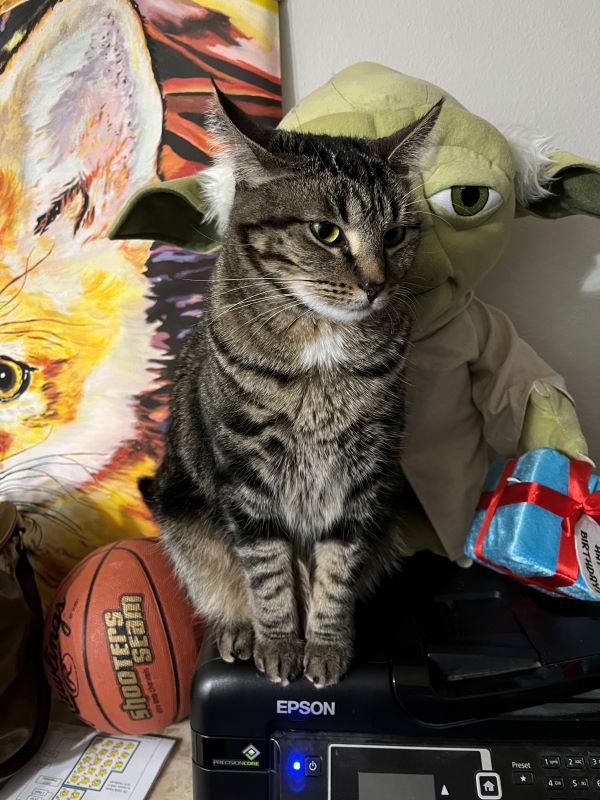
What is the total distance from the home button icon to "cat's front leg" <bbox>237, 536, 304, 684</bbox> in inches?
10.0

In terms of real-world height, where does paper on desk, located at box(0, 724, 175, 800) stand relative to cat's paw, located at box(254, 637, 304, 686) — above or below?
below

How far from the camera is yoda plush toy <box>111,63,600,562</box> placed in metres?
0.84

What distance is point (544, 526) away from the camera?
0.85 meters

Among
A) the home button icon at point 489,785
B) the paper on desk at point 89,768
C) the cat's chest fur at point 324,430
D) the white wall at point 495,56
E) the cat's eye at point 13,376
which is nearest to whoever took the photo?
the home button icon at point 489,785

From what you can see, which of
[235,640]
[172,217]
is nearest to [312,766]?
[235,640]

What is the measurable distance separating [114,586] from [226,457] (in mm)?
308

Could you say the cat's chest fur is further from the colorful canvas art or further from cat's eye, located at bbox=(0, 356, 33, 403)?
cat's eye, located at bbox=(0, 356, 33, 403)

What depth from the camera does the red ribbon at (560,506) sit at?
0.80 metres

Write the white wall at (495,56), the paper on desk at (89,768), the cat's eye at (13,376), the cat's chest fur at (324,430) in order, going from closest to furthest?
the cat's chest fur at (324,430), the paper on desk at (89,768), the white wall at (495,56), the cat's eye at (13,376)

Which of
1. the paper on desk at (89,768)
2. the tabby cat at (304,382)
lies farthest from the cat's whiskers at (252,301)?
the paper on desk at (89,768)

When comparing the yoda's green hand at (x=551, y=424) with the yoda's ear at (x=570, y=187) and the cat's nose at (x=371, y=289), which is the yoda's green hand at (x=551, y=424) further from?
the cat's nose at (x=371, y=289)

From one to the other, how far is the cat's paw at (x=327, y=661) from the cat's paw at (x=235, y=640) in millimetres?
82

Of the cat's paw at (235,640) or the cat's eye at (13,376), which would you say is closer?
the cat's paw at (235,640)

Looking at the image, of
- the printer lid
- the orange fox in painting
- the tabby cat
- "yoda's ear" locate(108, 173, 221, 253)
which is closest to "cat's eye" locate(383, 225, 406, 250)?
the tabby cat
